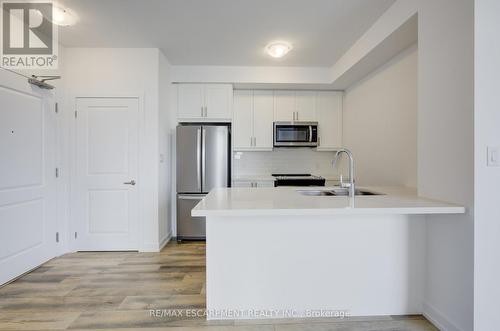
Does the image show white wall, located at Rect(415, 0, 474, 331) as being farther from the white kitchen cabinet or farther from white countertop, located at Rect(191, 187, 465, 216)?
the white kitchen cabinet

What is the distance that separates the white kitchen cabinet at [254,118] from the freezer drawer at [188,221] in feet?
3.74

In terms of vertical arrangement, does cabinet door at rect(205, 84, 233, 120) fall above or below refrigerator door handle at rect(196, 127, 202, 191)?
above

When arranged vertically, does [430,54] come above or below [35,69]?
below

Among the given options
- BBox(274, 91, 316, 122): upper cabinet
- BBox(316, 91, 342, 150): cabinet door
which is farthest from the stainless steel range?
BBox(274, 91, 316, 122): upper cabinet

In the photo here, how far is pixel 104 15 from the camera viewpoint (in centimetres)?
254

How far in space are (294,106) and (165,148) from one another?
6.92ft

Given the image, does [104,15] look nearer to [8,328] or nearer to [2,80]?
[2,80]

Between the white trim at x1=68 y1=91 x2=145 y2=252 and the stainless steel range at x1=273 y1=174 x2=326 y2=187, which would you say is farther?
the stainless steel range at x1=273 y1=174 x2=326 y2=187

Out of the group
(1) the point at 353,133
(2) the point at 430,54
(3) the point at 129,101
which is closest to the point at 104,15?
(3) the point at 129,101

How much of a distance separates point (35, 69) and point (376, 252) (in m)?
3.82

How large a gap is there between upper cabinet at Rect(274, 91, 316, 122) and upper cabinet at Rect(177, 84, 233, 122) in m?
0.80

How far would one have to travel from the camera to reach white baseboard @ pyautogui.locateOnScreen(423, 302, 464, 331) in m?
1.69

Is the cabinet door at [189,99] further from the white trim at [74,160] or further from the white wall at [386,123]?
the white wall at [386,123]
